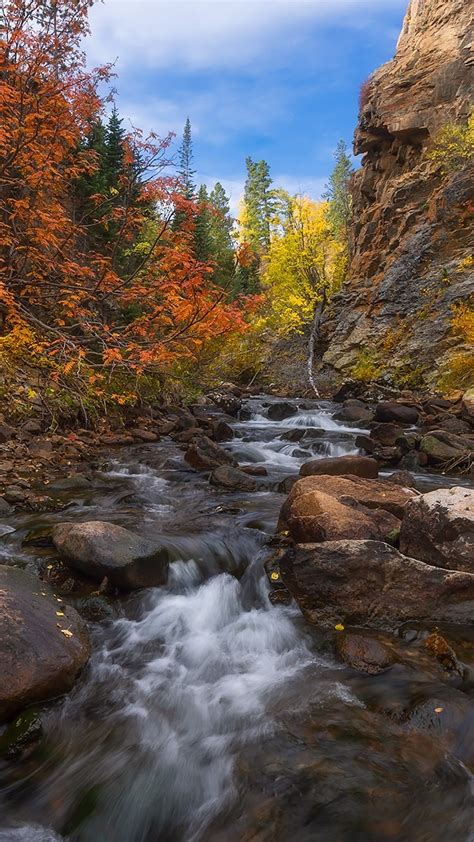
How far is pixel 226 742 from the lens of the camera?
11.3 ft

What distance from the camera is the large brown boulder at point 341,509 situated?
531cm

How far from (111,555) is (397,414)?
1148 cm

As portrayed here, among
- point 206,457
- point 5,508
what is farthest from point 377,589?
point 206,457

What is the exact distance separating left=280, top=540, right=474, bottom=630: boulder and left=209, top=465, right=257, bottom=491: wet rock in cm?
387

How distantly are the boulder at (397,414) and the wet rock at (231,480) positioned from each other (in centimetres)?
721

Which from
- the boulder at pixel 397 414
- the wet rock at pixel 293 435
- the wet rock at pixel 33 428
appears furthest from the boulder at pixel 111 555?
the boulder at pixel 397 414

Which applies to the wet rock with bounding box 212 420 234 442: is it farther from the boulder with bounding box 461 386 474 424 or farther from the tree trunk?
the tree trunk

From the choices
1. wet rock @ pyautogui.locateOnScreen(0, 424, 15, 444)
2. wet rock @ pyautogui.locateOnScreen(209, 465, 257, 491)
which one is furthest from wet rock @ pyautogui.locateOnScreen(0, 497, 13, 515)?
wet rock @ pyautogui.locateOnScreen(209, 465, 257, 491)

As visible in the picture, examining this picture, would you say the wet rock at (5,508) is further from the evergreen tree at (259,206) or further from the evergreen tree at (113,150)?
the evergreen tree at (259,206)

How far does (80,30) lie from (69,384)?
6.75 metres

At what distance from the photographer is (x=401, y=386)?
20188mm

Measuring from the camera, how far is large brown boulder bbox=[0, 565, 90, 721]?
3192 millimetres

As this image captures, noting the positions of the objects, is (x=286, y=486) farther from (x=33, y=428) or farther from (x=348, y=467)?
(x=33, y=428)

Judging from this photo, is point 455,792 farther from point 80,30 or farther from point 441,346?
point 441,346
